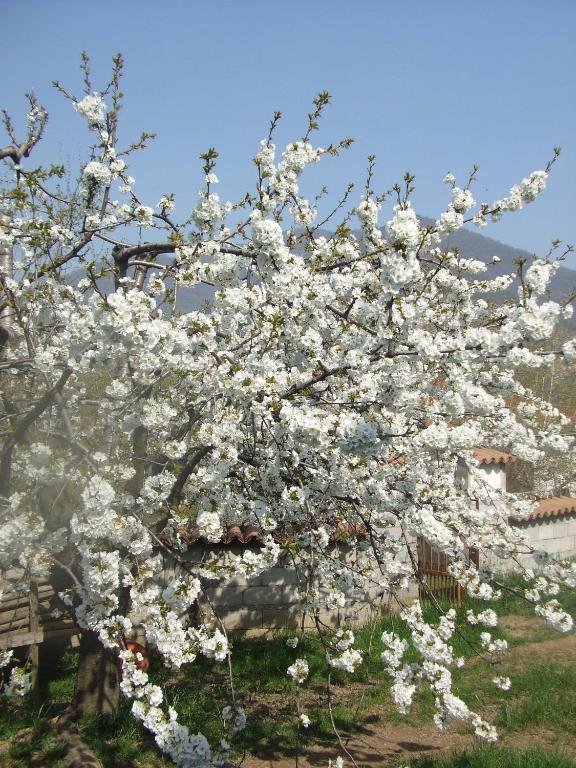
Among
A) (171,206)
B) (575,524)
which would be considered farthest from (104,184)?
(575,524)

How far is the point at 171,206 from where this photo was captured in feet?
18.9

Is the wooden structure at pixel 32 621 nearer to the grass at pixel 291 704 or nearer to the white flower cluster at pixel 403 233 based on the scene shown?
the grass at pixel 291 704

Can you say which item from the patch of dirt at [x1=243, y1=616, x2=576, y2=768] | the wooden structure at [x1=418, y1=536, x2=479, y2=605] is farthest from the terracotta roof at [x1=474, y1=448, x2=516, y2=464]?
the patch of dirt at [x1=243, y1=616, x2=576, y2=768]

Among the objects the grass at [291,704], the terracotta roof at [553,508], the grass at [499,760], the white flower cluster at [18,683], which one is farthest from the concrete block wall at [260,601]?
the terracotta roof at [553,508]

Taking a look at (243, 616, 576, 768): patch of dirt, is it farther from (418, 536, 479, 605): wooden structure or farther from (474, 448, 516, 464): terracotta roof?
(474, 448, 516, 464): terracotta roof

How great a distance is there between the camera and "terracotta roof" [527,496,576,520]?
35.4ft

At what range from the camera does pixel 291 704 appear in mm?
6773

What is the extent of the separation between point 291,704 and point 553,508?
252 inches

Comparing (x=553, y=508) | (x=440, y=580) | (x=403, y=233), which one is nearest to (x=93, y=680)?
(x=403, y=233)

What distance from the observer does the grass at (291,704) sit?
18.0 feet

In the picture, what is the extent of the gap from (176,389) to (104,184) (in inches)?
71.4

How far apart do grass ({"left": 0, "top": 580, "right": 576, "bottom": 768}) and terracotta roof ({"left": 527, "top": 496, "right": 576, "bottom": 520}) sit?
2.78 m

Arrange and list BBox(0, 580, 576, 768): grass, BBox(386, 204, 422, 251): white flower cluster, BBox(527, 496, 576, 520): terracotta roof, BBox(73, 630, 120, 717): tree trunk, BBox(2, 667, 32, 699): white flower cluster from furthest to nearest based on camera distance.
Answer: BBox(527, 496, 576, 520): terracotta roof < BBox(73, 630, 120, 717): tree trunk < BBox(0, 580, 576, 768): grass < BBox(2, 667, 32, 699): white flower cluster < BBox(386, 204, 422, 251): white flower cluster

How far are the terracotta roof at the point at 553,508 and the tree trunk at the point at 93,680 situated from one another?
24.1ft
